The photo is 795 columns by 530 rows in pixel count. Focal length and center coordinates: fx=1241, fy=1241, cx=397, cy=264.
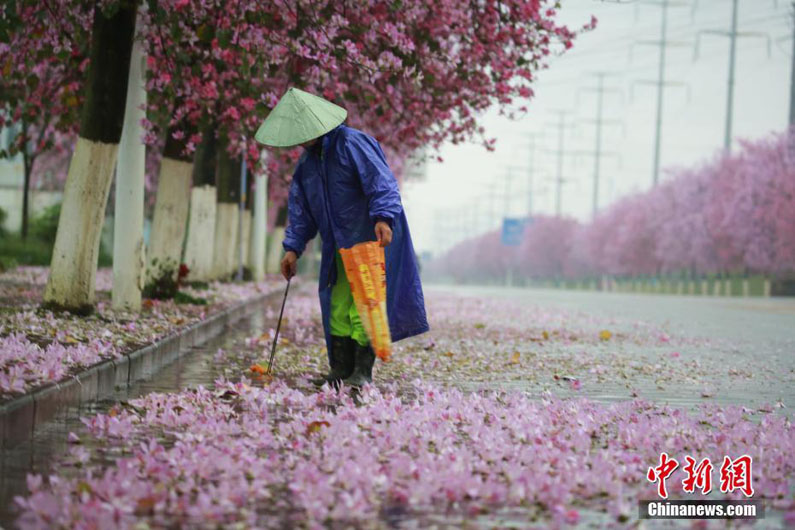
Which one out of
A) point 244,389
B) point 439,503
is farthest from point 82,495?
point 244,389

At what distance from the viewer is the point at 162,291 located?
18.3m

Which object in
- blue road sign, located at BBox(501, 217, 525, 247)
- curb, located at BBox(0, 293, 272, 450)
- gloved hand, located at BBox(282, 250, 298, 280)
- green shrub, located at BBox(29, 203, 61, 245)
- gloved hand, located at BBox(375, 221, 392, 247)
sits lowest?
curb, located at BBox(0, 293, 272, 450)

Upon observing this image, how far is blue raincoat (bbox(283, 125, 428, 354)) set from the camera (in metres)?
8.48

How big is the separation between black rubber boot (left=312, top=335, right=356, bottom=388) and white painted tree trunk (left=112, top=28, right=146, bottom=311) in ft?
20.8

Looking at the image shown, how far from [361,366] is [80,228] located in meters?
5.01

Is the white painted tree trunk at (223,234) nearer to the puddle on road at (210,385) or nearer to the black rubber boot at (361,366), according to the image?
the puddle on road at (210,385)

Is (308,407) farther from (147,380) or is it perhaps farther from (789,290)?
(789,290)

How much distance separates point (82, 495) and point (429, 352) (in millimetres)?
8452

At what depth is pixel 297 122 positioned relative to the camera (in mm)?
8414

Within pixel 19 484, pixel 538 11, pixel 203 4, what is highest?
pixel 538 11
